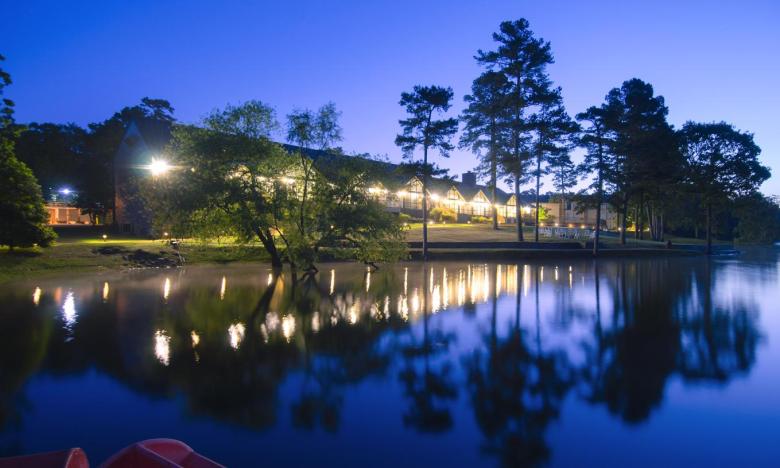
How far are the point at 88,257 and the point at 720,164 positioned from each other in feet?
171

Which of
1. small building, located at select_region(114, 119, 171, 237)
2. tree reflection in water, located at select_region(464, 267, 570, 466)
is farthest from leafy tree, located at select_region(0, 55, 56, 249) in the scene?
tree reflection in water, located at select_region(464, 267, 570, 466)

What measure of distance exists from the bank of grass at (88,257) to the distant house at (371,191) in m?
3.80

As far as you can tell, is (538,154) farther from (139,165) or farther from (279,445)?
(279,445)

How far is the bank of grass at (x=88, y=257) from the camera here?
2439 centimetres

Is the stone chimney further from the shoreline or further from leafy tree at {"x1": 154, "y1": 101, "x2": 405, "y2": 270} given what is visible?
leafy tree at {"x1": 154, "y1": 101, "x2": 405, "y2": 270}


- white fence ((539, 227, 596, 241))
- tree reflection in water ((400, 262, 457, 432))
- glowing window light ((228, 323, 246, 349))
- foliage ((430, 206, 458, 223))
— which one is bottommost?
tree reflection in water ((400, 262, 457, 432))

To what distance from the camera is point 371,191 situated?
89.8ft

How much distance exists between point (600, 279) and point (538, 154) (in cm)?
1885

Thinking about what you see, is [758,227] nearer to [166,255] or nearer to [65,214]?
[166,255]

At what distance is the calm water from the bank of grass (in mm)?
8434

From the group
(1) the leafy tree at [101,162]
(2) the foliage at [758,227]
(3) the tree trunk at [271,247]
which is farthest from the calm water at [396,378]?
(2) the foliage at [758,227]

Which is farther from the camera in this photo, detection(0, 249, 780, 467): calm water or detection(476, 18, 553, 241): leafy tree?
detection(476, 18, 553, 241): leafy tree

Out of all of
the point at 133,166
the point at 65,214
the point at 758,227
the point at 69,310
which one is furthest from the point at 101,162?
the point at 758,227

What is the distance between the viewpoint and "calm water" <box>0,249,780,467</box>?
6.40 meters
